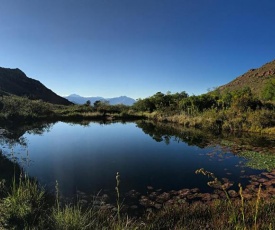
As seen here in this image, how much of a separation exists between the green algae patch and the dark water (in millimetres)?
453

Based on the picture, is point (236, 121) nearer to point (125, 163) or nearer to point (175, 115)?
point (175, 115)

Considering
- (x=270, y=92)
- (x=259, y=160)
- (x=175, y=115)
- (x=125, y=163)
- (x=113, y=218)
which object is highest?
(x=270, y=92)

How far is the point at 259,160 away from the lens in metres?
11.9

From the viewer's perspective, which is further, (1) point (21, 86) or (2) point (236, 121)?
(1) point (21, 86)

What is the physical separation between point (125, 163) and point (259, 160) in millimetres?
6303

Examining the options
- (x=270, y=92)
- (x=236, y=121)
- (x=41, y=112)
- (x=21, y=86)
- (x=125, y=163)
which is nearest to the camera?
(x=125, y=163)

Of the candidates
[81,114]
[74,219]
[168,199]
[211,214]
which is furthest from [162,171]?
[81,114]

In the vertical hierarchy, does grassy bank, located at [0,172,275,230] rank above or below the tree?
below

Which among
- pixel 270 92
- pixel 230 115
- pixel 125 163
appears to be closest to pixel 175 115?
pixel 230 115

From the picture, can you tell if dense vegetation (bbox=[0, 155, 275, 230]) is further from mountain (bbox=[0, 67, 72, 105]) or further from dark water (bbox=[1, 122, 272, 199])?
mountain (bbox=[0, 67, 72, 105])

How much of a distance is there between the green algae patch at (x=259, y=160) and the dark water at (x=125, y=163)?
45cm

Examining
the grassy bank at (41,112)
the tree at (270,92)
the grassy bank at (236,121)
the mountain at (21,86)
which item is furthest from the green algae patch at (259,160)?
the mountain at (21,86)

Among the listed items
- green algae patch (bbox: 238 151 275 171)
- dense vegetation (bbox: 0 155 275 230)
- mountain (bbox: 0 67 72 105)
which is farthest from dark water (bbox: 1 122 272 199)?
mountain (bbox: 0 67 72 105)

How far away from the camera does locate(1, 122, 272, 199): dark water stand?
29.0 feet
